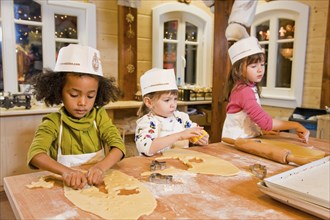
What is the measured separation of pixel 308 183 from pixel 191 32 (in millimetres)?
3234

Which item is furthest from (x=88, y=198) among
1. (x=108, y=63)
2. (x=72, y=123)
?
(x=108, y=63)

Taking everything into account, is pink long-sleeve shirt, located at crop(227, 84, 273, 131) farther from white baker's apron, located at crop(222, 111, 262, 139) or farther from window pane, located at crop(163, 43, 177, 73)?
window pane, located at crop(163, 43, 177, 73)

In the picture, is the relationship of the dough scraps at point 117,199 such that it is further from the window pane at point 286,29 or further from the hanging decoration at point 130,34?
the window pane at point 286,29

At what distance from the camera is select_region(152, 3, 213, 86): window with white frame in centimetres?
330

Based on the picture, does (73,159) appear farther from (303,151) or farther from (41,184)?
(303,151)

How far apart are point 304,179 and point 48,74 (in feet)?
3.23

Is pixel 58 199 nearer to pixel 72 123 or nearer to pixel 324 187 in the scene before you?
pixel 72 123

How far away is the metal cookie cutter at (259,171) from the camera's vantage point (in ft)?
2.86

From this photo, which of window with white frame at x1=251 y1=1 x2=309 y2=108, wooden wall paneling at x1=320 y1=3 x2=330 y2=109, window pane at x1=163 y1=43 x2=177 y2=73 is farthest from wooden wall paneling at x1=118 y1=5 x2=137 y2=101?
wooden wall paneling at x1=320 y1=3 x2=330 y2=109

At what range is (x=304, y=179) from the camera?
29.5 inches

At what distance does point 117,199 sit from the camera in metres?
0.69

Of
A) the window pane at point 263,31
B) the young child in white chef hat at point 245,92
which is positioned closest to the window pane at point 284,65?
the window pane at point 263,31

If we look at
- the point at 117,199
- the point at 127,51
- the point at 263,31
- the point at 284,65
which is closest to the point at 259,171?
the point at 117,199

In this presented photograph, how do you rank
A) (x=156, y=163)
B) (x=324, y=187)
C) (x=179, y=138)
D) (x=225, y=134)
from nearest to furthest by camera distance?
(x=324, y=187) < (x=156, y=163) < (x=179, y=138) < (x=225, y=134)
